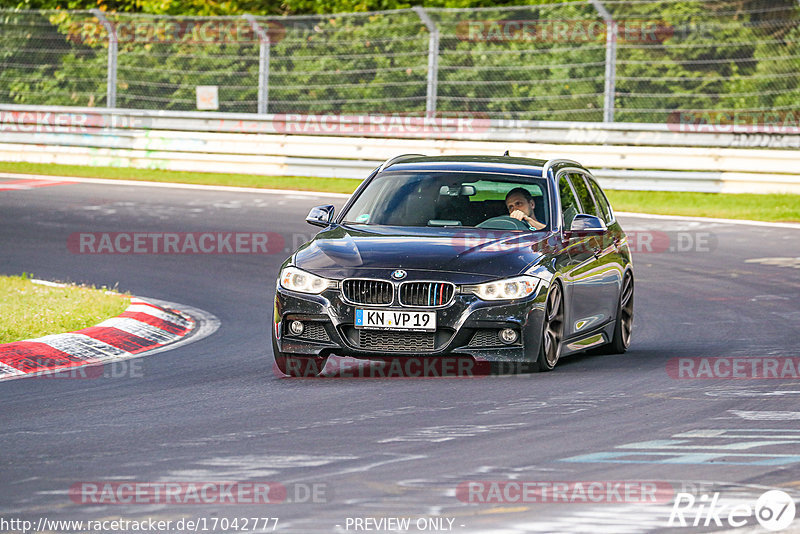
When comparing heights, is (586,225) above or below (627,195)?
above

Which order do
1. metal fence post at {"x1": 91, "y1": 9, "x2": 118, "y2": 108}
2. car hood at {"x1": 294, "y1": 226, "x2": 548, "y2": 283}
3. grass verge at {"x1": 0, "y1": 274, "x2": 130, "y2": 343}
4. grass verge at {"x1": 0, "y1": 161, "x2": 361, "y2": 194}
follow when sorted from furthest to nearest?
metal fence post at {"x1": 91, "y1": 9, "x2": 118, "y2": 108} → grass verge at {"x1": 0, "y1": 161, "x2": 361, "y2": 194} → grass verge at {"x1": 0, "y1": 274, "x2": 130, "y2": 343} → car hood at {"x1": 294, "y1": 226, "x2": 548, "y2": 283}

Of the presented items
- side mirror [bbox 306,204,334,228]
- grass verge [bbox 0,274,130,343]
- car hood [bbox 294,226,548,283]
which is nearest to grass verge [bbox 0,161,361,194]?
grass verge [bbox 0,274,130,343]

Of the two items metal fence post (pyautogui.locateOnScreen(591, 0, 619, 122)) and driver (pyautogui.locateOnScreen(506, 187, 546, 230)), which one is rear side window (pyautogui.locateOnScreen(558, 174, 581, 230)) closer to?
driver (pyautogui.locateOnScreen(506, 187, 546, 230))

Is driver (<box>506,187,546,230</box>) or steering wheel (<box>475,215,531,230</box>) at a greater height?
driver (<box>506,187,546,230</box>)

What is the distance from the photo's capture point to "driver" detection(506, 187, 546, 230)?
10945 mm

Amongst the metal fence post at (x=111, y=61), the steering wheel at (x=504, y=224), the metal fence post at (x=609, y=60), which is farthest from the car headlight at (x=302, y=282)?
the metal fence post at (x=111, y=61)

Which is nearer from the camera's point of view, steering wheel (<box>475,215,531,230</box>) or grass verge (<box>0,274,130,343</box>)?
steering wheel (<box>475,215,531,230</box>)

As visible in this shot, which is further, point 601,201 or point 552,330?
point 601,201

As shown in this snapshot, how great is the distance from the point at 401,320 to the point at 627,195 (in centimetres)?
1592

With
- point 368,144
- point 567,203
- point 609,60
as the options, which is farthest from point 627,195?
point 567,203

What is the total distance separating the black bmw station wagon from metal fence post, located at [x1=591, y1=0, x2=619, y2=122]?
43.4 feet

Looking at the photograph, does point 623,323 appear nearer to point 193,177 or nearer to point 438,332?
point 438,332

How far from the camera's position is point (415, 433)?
7.58 meters

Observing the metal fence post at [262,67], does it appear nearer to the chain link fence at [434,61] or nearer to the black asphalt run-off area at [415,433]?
the chain link fence at [434,61]
